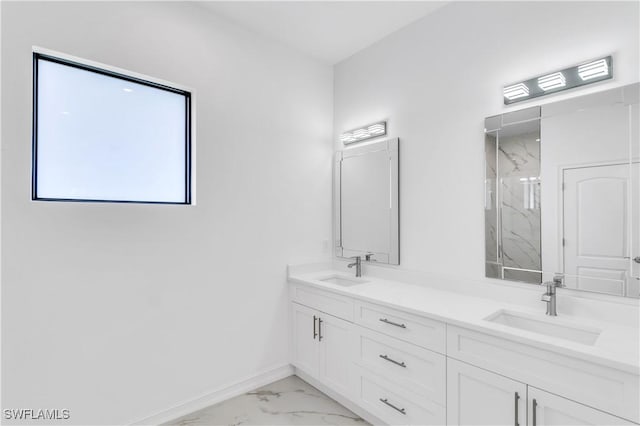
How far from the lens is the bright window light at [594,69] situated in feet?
5.25

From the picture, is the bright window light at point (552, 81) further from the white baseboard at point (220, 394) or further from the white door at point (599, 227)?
the white baseboard at point (220, 394)

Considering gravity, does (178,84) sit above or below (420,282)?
above

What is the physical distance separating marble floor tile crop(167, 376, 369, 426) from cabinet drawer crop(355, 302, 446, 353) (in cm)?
69

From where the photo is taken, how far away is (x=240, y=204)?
8.21 feet

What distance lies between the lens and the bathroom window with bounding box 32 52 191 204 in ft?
5.91

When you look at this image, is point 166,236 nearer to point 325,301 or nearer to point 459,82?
point 325,301

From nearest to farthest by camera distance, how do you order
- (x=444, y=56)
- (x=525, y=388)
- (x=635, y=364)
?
(x=635, y=364)
(x=525, y=388)
(x=444, y=56)

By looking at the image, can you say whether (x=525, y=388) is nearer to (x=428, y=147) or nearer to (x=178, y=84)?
(x=428, y=147)

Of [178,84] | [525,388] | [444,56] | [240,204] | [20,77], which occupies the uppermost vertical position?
[444,56]

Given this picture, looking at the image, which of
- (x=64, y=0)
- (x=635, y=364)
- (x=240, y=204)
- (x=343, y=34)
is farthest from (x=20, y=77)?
(x=635, y=364)

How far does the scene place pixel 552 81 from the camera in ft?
5.78

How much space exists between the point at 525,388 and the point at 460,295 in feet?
2.58

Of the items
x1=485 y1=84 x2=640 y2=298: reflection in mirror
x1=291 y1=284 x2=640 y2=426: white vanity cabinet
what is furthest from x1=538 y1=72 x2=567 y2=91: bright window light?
x1=291 y1=284 x2=640 y2=426: white vanity cabinet

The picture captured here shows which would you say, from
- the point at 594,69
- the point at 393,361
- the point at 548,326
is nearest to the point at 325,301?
the point at 393,361
